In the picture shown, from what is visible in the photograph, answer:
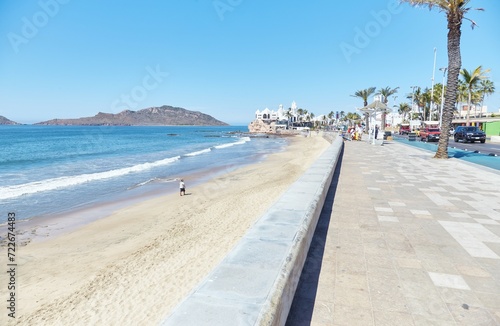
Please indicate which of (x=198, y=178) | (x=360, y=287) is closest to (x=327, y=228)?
(x=360, y=287)

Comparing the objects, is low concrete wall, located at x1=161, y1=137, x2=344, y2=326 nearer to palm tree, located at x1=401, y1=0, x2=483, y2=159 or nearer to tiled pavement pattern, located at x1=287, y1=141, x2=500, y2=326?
tiled pavement pattern, located at x1=287, y1=141, x2=500, y2=326

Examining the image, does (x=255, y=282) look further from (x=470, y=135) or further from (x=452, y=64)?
(x=470, y=135)

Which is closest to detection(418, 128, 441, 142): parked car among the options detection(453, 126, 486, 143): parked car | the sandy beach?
detection(453, 126, 486, 143): parked car

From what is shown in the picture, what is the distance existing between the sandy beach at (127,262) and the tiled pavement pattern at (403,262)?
248 cm

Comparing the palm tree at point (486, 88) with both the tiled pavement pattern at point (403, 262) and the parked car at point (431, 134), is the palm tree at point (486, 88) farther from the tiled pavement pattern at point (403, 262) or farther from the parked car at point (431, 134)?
the tiled pavement pattern at point (403, 262)

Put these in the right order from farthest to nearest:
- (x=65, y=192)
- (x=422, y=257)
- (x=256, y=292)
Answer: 1. (x=65, y=192)
2. (x=422, y=257)
3. (x=256, y=292)

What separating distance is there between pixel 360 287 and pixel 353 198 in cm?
372

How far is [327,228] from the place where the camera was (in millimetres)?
4516

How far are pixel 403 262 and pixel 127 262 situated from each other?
5.97 m

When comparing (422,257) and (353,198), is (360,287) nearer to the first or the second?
(422,257)

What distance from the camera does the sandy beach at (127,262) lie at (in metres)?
4.82

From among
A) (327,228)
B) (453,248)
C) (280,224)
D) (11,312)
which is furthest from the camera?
(11,312)

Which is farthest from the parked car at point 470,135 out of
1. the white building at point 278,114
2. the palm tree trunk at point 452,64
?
the white building at point 278,114

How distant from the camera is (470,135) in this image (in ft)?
85.1
